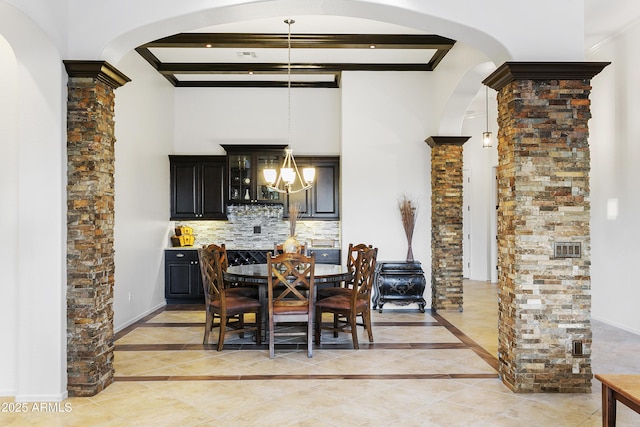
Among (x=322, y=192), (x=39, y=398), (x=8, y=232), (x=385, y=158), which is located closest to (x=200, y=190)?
(x=322, y=192)

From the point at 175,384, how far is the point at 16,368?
1214mm

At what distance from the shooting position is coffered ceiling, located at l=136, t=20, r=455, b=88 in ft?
20.1

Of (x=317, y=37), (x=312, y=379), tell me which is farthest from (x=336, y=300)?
(x=317, y=37)

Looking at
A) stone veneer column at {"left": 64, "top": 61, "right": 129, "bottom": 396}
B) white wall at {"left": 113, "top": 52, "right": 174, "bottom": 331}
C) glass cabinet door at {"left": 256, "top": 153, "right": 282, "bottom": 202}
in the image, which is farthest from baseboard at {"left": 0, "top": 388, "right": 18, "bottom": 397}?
glass cabinet door at {"left": 256, "top": 153, "right": 282, "bottom": 202}

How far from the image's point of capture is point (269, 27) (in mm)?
5875

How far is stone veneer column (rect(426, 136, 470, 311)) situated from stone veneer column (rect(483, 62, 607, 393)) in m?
3.27

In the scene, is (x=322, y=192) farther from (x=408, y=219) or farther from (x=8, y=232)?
(x=8, y=232)

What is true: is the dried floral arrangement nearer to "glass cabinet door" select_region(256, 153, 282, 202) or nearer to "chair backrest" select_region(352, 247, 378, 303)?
"chair backrest" select_region(352, 247, 378, 303)

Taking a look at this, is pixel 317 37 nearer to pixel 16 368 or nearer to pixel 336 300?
pixel 336 300

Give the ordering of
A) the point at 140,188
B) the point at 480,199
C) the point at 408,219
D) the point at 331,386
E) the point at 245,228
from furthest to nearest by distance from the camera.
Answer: the point at 480,199
the point at 245,228
the point at 408,219
the point at 140,188
the point at 331,386

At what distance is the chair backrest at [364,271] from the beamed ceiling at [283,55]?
2.81m

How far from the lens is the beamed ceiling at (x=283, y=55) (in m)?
6.14

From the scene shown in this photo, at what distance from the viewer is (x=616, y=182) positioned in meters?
6.32

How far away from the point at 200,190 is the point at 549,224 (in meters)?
5.75
